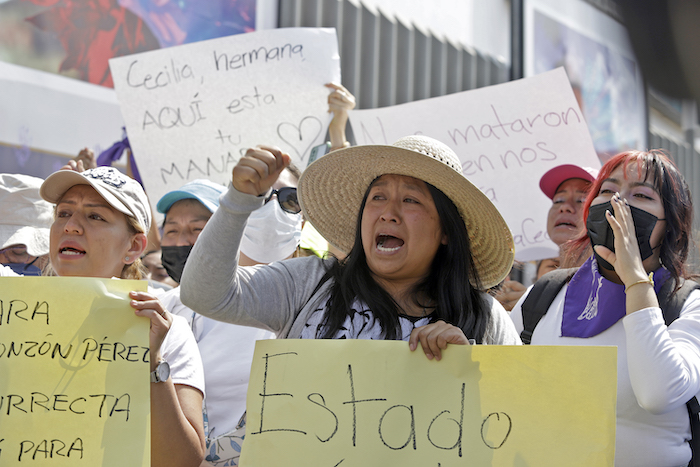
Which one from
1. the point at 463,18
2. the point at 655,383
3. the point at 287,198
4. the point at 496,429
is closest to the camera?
the point at 496,429

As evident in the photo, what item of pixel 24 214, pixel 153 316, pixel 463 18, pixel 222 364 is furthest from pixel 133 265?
pixel 463 18

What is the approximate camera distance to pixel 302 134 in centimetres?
341

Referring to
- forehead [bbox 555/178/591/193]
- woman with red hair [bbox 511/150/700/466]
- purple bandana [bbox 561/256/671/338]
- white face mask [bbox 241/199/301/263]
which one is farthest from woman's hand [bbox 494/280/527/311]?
white face mask [bbox 241/199/301/263]

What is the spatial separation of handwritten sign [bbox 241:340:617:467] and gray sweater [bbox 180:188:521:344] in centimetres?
14

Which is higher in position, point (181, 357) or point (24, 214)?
point (24, 214)

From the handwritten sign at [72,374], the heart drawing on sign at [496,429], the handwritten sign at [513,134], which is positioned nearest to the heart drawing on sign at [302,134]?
the handwritten sign at [513,134]

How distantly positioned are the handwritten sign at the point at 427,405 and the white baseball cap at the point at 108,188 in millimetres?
724

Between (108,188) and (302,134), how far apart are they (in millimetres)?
1500

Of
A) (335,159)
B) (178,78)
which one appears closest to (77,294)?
(335,159)

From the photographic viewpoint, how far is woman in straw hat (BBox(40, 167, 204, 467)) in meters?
1.71

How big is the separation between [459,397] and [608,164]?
1140mm

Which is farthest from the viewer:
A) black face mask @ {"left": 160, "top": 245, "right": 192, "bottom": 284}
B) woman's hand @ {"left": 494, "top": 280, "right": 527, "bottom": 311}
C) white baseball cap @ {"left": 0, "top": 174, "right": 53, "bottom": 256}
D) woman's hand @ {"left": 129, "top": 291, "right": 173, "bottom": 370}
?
woman's hand @ {"left": 494, "top": 280, "right": 527, "bottom": 311}

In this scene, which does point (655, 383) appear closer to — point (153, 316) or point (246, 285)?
point (246, 285)

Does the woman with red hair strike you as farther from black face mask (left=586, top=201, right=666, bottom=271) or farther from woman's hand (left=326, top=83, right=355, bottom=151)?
woman's hand (left=326, top=83, right=355, bottom=151)
